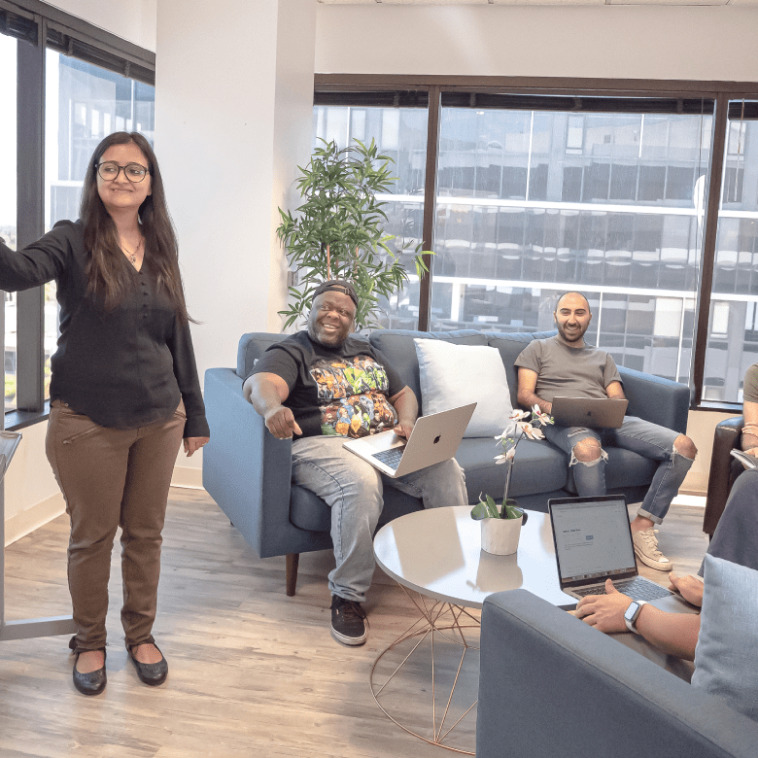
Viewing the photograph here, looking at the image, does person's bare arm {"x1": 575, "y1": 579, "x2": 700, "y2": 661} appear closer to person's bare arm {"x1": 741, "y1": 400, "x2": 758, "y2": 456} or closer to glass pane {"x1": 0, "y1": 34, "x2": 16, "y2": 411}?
person's bare arm {"x1": 741, "y1": 400, "x2": 758, "y2": 456}

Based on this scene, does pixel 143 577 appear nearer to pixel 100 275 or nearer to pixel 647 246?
pixel 100 275

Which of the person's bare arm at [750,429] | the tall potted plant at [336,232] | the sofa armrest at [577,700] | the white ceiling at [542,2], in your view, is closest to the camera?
the sofa armrest at [577,700]

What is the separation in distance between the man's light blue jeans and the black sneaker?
3 cm

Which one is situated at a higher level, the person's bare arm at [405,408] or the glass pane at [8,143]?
the glass pane at [8,143]

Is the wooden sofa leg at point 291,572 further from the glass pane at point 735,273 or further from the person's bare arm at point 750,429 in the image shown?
the glass pane at point 735,273

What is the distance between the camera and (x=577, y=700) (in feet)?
4.57

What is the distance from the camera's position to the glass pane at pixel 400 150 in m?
4.96

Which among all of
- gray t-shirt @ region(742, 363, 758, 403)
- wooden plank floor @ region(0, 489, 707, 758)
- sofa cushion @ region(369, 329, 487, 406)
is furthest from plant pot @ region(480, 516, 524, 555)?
gray t-shirt @ region(742, 363, 758, 403)

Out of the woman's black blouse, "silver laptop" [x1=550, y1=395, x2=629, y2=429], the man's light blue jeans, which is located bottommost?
the man's light blue jeans

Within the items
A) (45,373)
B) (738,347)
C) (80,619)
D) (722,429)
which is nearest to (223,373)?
(45,373)

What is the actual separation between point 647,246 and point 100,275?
3.55 m

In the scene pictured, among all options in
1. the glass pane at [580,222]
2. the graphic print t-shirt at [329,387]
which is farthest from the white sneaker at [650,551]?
the glass pane at [580,222]

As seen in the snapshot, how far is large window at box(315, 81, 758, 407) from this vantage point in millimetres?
4812

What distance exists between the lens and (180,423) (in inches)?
98.3
